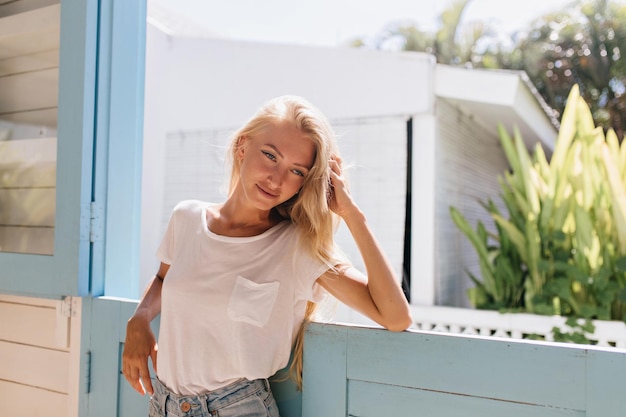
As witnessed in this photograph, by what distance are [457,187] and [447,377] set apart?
198 inches

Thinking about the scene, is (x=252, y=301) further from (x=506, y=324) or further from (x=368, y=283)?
(x=506, y=324)

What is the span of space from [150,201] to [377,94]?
2901 mm

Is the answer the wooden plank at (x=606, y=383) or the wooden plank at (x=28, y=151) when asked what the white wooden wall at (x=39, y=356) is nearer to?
the wooden plank at (x=28, y=151)

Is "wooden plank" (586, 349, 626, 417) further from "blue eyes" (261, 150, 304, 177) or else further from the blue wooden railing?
"blue eyes" (261, 150, 304, 177)

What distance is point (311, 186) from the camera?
146 cm

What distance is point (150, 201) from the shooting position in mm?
6535

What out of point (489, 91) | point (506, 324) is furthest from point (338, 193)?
point (489, 91)

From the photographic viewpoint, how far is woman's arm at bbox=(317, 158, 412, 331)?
1378 millimetres

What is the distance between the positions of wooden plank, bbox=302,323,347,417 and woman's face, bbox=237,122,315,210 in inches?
14.7

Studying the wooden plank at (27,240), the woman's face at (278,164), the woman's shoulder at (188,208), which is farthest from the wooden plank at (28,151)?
the woman's face at (278,164)

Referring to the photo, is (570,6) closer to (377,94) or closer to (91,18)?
(377,94)

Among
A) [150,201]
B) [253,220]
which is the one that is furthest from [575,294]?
[150,201]

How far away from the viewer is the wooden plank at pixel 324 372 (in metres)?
1.48

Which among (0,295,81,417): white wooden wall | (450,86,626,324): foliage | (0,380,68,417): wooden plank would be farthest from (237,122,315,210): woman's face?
(450,86,626,324): foliage
